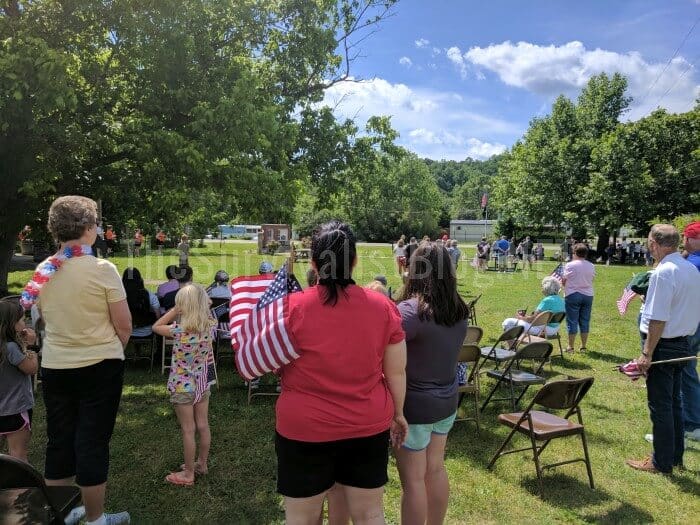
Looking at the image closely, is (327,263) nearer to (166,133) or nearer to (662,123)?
Result: (166,133)

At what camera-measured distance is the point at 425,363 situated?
105 inches

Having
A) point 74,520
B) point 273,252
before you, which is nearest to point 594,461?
point 74,520

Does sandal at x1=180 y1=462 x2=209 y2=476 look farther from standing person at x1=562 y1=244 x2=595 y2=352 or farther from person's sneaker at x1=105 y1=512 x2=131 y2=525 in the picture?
standing person at x1=562 y1=244 x2=595 y2=352

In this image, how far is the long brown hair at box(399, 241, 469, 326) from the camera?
8.78 feet

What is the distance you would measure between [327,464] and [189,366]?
1.99 meters

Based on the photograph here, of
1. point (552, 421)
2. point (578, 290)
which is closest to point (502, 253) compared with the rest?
point (578, 290)

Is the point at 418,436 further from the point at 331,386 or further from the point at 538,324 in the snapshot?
the point at 538,324

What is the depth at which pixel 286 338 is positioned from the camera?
2.01 metres

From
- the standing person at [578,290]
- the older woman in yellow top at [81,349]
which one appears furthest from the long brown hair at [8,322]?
the standing person at [578,290]

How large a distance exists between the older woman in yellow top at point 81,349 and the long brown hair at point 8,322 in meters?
0.74

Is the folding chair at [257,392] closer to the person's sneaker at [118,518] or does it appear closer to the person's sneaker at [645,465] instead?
the person's sneaker at [118,518]

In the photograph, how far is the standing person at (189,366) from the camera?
12.1ft

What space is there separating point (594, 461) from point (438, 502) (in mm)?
2321

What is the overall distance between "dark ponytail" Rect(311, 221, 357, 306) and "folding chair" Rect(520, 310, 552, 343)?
17.6 feet
